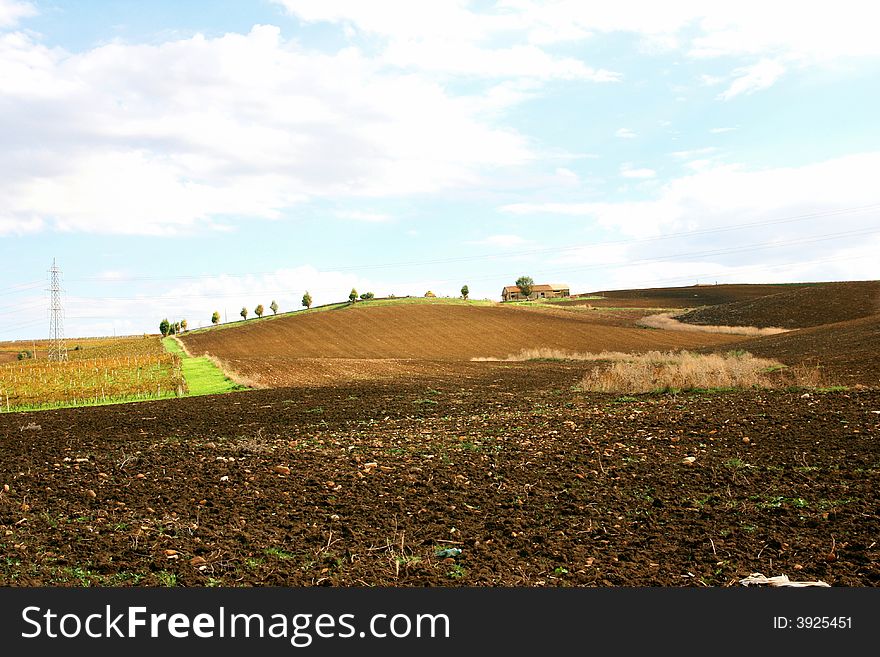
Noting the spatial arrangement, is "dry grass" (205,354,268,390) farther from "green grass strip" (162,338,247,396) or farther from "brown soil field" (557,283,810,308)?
"brown soil field" (557,283,810,308)

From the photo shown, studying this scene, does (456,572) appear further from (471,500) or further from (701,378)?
(701,378)

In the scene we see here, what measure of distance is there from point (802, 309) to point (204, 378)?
6513 cm

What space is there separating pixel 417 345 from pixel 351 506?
58.6 metres

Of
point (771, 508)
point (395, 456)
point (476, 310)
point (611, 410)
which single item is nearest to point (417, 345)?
point (476, 310)

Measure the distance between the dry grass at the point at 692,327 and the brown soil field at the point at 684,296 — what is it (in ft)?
69.2

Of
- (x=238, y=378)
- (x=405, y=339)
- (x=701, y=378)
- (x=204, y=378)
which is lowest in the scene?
(x=204, y=378)

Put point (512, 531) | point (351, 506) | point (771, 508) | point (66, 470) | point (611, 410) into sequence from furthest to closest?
point (611, 410) < point (66, 470) < point (351, 506) < point (771, 508) < point (512, 531)

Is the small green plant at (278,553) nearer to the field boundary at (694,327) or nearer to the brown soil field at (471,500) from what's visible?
the brown soil field at (471,500)

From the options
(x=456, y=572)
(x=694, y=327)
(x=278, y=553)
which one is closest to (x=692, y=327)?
(x=694, y=327)

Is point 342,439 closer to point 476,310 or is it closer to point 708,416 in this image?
point 708,416

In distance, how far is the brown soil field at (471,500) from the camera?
7.36 metres

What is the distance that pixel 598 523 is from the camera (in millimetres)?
8977

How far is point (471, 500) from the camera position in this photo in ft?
33.2

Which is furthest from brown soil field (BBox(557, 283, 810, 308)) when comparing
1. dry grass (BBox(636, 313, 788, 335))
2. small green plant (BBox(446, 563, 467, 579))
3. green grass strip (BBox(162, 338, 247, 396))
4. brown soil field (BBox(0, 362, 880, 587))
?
small green plant (BBox(446, 563, 467, 579))
